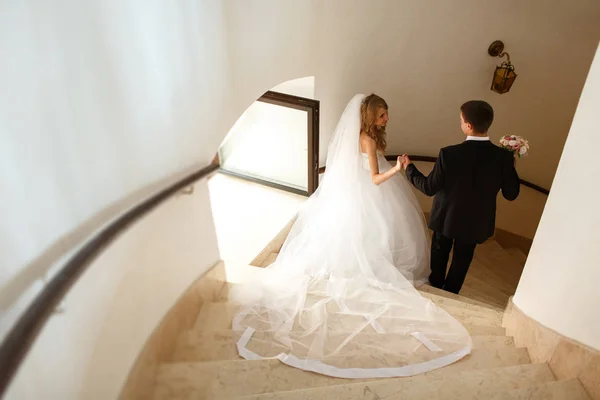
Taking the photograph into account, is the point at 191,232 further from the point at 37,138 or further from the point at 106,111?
the point at 37,138

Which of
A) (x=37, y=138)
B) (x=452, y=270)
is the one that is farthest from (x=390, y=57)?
(x=37, y=138)

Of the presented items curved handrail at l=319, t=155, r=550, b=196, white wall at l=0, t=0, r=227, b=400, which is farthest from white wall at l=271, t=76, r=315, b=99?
white wall at l=0, t=0, r=227, b=400

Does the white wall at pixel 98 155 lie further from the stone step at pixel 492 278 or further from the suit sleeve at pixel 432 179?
the stone step at pixel 492 278

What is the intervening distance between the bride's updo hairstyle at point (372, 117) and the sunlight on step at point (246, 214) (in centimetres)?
195

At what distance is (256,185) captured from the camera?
6.30 m

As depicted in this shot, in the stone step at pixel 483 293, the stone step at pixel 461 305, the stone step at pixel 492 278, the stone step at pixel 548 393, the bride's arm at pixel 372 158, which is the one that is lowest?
the stone step at pixel 492 278

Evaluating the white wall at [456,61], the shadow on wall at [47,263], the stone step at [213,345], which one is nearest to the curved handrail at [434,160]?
the white wall at [456,61]

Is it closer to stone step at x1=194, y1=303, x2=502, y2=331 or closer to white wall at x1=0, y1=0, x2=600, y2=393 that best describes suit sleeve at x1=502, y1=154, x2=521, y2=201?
stone step at x1=194, y1=303, x2=502, y2=331

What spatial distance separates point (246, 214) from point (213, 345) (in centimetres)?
314

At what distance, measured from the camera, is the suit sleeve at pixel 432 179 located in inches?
126

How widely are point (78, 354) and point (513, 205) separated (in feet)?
16.2

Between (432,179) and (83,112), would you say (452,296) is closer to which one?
(432,179)

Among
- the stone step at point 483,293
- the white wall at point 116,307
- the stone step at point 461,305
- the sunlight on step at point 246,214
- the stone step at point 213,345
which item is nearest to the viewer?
the white wall at point 116,307

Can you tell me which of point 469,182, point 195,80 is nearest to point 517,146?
point 469,182
